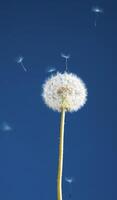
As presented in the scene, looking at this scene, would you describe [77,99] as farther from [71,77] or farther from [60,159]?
[60,159]

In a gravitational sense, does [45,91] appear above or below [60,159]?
above

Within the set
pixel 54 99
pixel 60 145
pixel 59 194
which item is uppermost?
pixel 54 99

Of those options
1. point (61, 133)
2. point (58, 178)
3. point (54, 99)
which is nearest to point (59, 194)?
point (58, 178)

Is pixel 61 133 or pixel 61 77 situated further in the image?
pixel 61 77

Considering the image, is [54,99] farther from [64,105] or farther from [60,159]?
[60,159]

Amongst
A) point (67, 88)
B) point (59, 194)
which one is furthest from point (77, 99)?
point (59, 194)
